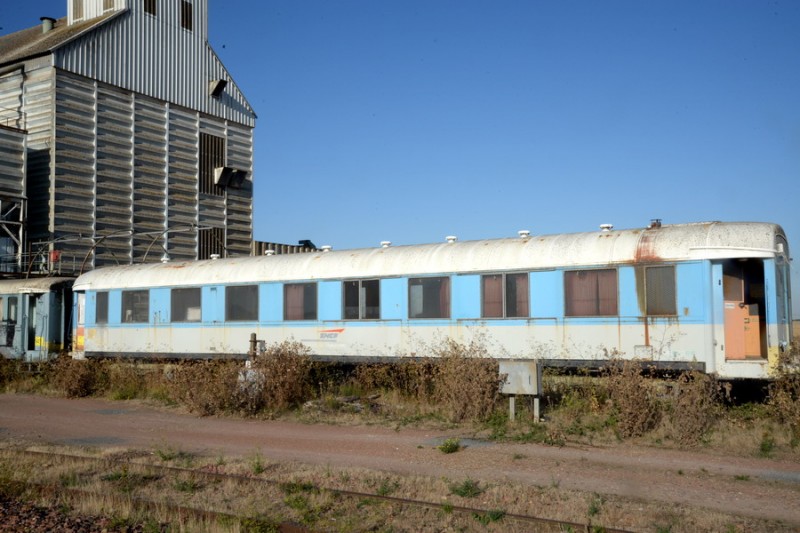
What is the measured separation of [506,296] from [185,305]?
9.03m

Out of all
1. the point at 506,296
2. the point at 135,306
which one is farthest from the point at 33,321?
the point at 506,296

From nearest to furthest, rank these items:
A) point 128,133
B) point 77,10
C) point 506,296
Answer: point 506,296 → point 128,133 → point 77,10

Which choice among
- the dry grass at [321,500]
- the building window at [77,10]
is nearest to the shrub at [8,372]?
the dry grass at [321,500]

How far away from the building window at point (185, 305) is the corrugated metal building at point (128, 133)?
5234 mm

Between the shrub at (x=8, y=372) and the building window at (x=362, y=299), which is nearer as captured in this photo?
the building window at (x=362, y=299)

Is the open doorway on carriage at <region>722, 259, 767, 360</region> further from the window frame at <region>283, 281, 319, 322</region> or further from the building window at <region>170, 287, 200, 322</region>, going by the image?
the building window at <region>170, 287, 200, 322</region>

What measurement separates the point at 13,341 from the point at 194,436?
42.1ft

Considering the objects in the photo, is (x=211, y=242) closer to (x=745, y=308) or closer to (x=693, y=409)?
(x=745, y=308)

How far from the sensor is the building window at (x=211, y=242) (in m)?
32.4

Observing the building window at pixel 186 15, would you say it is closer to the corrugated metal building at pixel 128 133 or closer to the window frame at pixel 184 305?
the corrugated metal building at pixel 128 133

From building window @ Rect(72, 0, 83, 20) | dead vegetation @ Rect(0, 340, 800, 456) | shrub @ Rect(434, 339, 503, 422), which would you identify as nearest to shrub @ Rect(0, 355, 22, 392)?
dead vegetation @ Rect(0, 340, 800, 456)

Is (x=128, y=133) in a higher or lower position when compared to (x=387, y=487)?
higher

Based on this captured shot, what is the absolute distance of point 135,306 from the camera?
21031 millimetres

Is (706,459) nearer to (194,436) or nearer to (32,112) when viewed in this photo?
(194,436)
